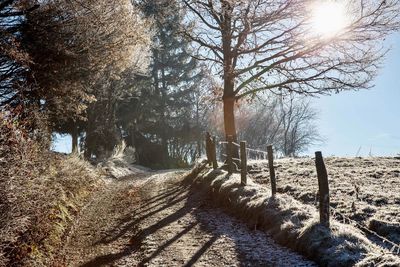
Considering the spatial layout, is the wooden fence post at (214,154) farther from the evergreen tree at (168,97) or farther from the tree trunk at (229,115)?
the evergreen tree at (168,97)

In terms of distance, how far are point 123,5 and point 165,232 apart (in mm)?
6231

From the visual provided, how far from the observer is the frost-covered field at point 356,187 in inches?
269

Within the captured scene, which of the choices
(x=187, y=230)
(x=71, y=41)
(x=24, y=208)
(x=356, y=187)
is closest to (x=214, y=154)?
(x=187, y=230)

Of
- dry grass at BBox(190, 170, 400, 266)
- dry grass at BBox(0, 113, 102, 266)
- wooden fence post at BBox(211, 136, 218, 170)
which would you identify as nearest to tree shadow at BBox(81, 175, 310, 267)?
dry grass at BBox(190, 170, 400, 266)

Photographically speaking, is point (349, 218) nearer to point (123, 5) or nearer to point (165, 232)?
point (165, 232)

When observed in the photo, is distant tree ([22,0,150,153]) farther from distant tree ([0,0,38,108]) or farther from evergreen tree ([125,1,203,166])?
evergreen tree ([125,1,203,166])

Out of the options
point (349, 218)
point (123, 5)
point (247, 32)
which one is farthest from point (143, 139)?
point (349, 218)

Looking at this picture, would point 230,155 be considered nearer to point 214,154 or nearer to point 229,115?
point 214,154

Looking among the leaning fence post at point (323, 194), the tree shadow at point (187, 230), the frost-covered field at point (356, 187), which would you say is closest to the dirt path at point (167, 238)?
the tree shadow at point (187, 230)

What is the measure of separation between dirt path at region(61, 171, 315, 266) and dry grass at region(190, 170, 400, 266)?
0.73 ft

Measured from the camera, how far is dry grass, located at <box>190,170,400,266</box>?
5.64 meters

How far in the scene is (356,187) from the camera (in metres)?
8.00

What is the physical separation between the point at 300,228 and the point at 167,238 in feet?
8.84

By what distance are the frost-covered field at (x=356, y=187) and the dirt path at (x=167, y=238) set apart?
148 cm
